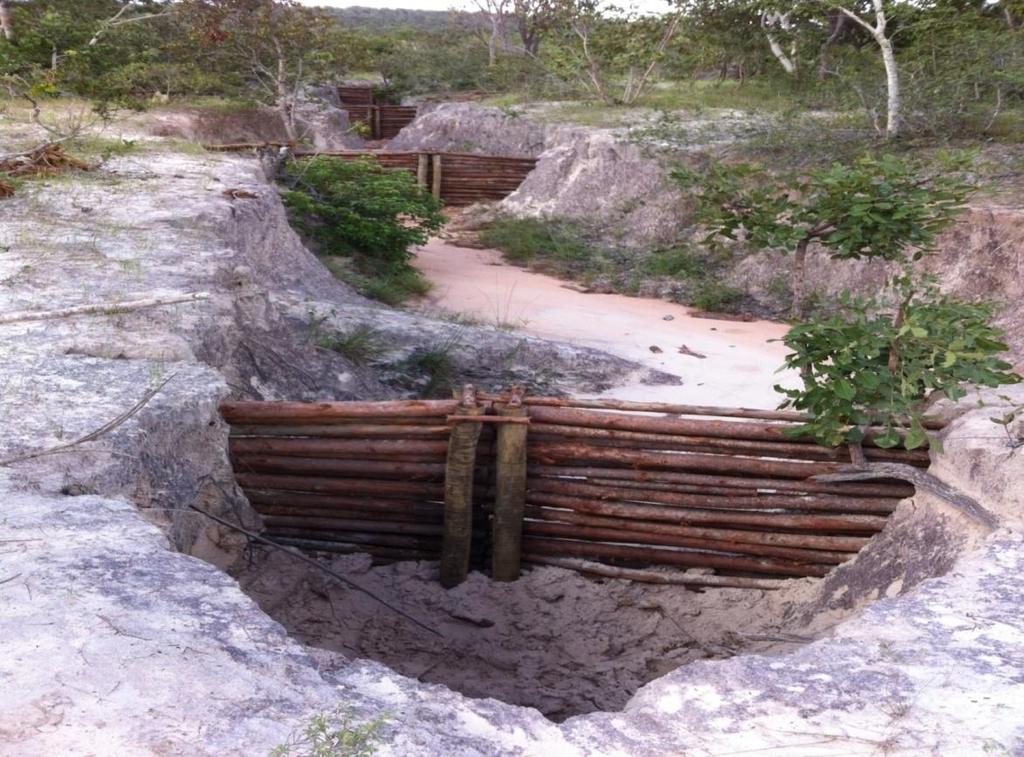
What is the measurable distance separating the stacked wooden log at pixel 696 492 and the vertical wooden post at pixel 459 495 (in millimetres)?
291

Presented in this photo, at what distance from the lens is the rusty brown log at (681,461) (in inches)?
160

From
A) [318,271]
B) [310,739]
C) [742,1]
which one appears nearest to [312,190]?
[318,271]

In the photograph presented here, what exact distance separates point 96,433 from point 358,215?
24.3 feet

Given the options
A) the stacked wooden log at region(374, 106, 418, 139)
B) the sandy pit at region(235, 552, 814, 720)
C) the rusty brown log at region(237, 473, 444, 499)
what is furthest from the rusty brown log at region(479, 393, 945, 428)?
the stacked wooden log at region(374, 106, 418, 139)

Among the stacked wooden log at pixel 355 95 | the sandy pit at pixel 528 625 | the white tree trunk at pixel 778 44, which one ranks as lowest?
the sandy pit at pixel 528 625

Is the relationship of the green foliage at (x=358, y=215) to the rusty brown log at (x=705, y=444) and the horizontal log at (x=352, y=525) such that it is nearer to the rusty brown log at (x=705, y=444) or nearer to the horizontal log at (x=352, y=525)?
the horizontal log at (x=352, y=525)

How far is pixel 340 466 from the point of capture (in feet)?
14.1

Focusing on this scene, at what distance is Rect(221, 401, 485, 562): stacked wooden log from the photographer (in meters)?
4.19

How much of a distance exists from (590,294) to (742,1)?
6936mm

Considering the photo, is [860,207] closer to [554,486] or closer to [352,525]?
[554,486]

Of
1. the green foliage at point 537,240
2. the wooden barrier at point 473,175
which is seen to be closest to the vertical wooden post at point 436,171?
the wooden barrier at point 473,175

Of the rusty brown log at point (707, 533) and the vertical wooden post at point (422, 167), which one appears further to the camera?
the vertical wooden post at point (422, 167)

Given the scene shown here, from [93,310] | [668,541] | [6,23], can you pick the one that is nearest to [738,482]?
[668,541]

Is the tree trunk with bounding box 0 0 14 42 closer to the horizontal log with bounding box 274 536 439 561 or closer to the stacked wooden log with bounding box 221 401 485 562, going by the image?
the stacked wooden log with bounding box 221 401 485 562
